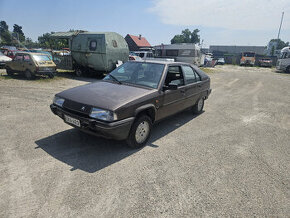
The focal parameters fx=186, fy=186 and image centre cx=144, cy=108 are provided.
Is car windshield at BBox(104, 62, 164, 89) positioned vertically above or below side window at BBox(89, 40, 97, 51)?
below

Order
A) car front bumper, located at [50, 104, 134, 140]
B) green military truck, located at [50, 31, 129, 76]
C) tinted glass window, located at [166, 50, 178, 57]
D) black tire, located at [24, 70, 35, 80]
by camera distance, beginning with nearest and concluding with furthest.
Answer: car front bumper, located at [50, 104, 134, 140] < black tire, located at [24, 70, 35, 80] < green military truck, located at [50, 31, 129, 76] < tinted glass window, located at [166, 50, 178, 57]

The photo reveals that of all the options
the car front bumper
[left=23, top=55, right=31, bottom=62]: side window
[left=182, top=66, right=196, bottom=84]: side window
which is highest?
[left=23, top=55, right=31, bottom=62]: side window

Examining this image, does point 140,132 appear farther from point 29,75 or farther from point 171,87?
point 29,75

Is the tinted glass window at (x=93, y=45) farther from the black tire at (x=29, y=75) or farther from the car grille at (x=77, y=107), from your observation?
the car grille at (x=77, y=107)

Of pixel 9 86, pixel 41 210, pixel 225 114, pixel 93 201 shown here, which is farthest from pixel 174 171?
pixel 9 86

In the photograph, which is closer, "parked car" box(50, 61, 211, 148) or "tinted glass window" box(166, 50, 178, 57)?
"parked car" box(50, 61, 211, 148)

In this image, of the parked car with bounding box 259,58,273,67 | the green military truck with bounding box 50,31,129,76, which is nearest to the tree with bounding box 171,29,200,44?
the parked car with bounding box 259,58,273,67

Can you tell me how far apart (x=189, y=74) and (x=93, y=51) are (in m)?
8.31

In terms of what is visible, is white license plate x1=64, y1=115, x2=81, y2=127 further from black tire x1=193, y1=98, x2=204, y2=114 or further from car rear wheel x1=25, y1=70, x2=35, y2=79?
car rear wheel x1=25, y1=70, x2=35, y2=79

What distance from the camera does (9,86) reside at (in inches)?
347

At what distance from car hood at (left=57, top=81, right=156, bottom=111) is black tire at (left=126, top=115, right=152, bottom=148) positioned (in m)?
0.46

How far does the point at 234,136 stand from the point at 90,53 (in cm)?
1006

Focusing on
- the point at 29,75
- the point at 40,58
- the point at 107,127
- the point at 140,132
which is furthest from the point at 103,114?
the point at 29,75

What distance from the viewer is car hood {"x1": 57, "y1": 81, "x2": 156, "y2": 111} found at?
10.2 ft
